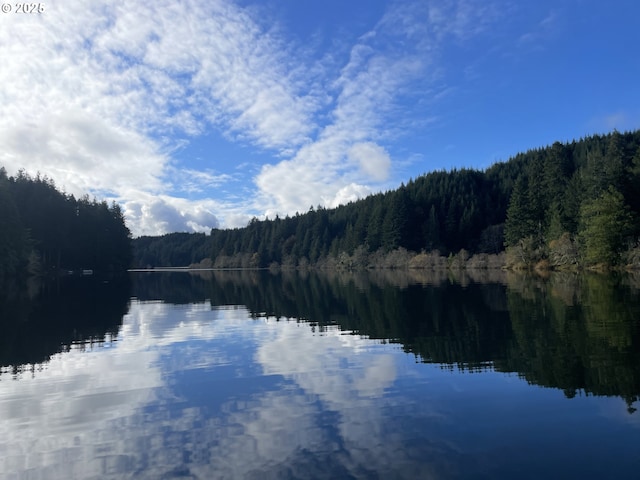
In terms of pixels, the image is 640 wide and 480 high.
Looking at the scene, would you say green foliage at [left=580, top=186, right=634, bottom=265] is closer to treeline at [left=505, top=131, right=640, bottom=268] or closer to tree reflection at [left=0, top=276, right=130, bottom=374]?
treeline at [left=505, top=131, right=640, bottom=268]

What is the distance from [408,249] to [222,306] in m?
89.4

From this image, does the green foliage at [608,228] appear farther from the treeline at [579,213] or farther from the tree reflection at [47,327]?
the tree reflection at [47,327]

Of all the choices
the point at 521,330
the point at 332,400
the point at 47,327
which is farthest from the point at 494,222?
the point at 332,400

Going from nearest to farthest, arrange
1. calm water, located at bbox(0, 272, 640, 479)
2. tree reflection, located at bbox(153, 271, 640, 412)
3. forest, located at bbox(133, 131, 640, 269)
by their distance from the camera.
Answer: calm water, located at bbox(0, 272, 640, 479), tree reflection, located at bbox(153, 271, 640, 412), forest, located at bbox(133, 131, 640, 269)

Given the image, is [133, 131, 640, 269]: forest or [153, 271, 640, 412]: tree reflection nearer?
[153, 271, 640, 412]: tree reflection

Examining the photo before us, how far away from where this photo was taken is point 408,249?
118188mm

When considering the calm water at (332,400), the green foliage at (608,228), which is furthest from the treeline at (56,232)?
the green foliage at (608,228)

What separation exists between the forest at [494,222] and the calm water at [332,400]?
145 feet

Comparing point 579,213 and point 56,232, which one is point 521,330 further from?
point 56,232

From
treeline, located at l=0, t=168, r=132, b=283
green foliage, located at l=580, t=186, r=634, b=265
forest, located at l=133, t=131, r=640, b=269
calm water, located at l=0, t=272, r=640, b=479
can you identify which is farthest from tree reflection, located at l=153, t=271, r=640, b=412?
treeline, located at l=0, t=168, r=132, b=283

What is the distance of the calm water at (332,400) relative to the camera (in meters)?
7.47

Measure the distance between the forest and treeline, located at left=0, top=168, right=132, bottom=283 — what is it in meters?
63.4

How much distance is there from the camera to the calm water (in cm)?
747

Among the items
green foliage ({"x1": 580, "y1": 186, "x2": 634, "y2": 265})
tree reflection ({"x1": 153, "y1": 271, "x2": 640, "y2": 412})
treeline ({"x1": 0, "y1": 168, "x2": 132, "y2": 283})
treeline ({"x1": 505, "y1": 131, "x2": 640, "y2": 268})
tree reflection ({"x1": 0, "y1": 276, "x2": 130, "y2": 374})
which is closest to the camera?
tree reflection ({"x1": 153, "y1": 271, "x2": 640, "y2": 412})
